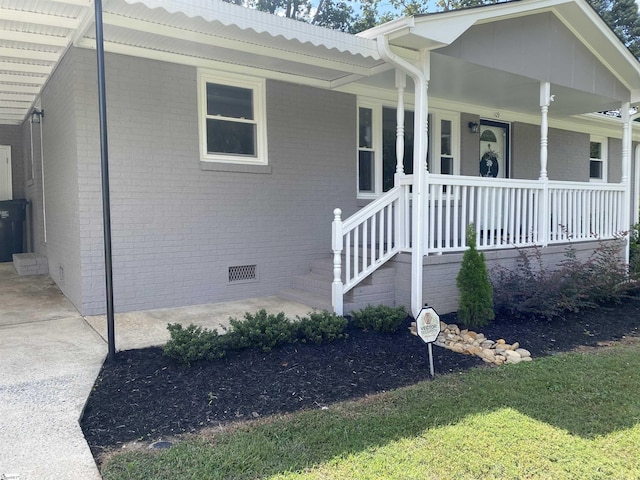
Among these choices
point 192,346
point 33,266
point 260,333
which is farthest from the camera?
point 33,266

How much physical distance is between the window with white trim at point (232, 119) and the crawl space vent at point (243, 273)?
4.58ft

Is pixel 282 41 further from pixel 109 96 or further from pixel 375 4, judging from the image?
pixel 375 4

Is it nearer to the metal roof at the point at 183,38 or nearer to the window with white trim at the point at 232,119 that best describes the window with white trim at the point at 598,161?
the metal roof at the point at 183,38

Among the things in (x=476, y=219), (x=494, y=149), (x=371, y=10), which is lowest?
(x=476, y=219)

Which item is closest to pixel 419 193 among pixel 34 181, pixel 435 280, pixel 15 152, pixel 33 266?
pixel 435 280

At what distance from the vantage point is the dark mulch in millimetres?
3119

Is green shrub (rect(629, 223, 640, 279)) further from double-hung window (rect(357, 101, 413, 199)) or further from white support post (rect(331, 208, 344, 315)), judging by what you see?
white support post (rect(331, 208, 344, 315))

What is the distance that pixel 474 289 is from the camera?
5453mm

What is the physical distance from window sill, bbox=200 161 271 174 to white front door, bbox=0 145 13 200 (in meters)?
5.91

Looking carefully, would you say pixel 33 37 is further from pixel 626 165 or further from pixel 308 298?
pixel 626 165

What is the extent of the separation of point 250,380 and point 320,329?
40.7 inches

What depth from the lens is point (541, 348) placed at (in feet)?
16.2

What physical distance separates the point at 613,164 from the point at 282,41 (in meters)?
10.7

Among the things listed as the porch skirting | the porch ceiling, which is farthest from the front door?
the porch skirting
